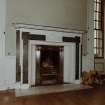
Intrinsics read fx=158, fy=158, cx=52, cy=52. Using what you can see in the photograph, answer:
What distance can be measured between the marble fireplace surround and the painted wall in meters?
0.22

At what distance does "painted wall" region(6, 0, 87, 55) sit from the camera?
5.16m

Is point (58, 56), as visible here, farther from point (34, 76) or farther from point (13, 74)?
point (13, 74)

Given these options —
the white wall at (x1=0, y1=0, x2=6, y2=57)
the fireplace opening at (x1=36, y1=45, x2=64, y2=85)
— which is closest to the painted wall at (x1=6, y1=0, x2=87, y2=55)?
the white wall at (x1=0, y1=0, x2=6, y2=57)

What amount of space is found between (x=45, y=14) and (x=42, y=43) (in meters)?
1.04

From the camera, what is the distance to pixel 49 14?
567 cm

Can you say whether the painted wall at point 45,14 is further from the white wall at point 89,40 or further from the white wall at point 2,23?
the white wall at point 89,40

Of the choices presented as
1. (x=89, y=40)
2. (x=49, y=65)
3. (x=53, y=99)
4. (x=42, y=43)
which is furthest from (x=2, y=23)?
(x=89, y=40)

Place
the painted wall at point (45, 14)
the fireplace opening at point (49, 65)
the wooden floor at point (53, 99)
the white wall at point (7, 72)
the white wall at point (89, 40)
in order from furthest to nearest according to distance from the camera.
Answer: the white wall at point (89, 40), the fireplace opening at point (49, 65), the painted wall at point (45, 14), the white wall at point (7, 72), the wooden floor at point (53, 99)

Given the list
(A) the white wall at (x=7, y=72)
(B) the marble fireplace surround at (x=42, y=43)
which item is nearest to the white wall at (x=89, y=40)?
(B) the marble fireplace surround at (x=42, y=43)

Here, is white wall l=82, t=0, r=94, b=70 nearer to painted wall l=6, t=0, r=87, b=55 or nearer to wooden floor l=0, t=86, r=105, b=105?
painted wall l=6, t=0, r=87, b=55

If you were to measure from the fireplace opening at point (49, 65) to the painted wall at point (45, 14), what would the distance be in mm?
906

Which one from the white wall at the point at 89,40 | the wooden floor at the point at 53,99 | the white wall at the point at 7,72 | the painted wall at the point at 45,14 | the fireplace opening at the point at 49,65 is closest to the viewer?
the wooden floor at the point at 53,99

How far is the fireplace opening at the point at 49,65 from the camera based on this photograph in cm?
565

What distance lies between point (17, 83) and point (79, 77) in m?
2.43
